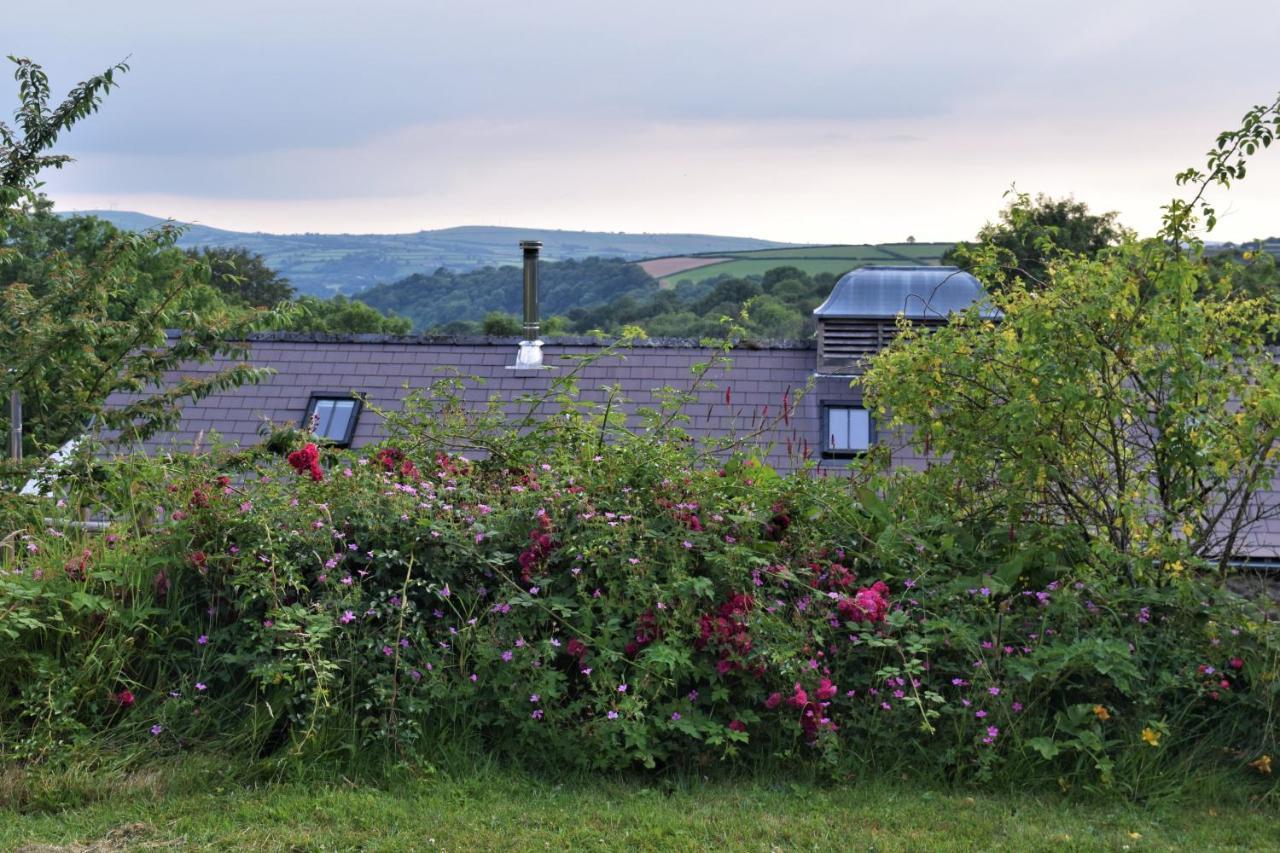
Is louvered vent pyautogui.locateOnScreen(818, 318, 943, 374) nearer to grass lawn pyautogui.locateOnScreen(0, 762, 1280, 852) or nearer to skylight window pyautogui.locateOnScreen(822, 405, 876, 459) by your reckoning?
skylight window pyautogui.locateOnScreen(822, 405, 876, 459)

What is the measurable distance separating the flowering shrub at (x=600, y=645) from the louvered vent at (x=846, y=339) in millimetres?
12707

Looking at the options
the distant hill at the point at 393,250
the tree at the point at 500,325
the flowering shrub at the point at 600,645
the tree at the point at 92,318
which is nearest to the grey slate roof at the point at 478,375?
the tree at the point at 92,318

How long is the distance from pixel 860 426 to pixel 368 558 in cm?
1293

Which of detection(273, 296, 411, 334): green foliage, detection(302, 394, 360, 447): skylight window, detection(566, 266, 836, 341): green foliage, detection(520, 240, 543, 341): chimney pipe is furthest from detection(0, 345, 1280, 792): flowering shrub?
detection(273, 296, 411, 334): green foliage

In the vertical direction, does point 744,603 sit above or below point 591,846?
above

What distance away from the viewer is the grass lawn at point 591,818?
3.77 metres

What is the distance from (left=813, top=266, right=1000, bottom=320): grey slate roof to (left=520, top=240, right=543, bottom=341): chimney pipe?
4.23 meters

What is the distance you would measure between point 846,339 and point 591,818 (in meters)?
14.5

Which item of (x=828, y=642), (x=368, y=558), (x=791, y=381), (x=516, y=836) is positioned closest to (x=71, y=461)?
(x=368, y=558)

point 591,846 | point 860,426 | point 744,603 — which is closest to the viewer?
point 591,846

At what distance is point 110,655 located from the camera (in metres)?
4.44

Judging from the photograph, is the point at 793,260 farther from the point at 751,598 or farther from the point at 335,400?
the point at 751,598

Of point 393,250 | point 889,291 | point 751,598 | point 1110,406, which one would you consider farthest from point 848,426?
point 393,250

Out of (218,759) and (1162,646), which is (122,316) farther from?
(1162,646)
